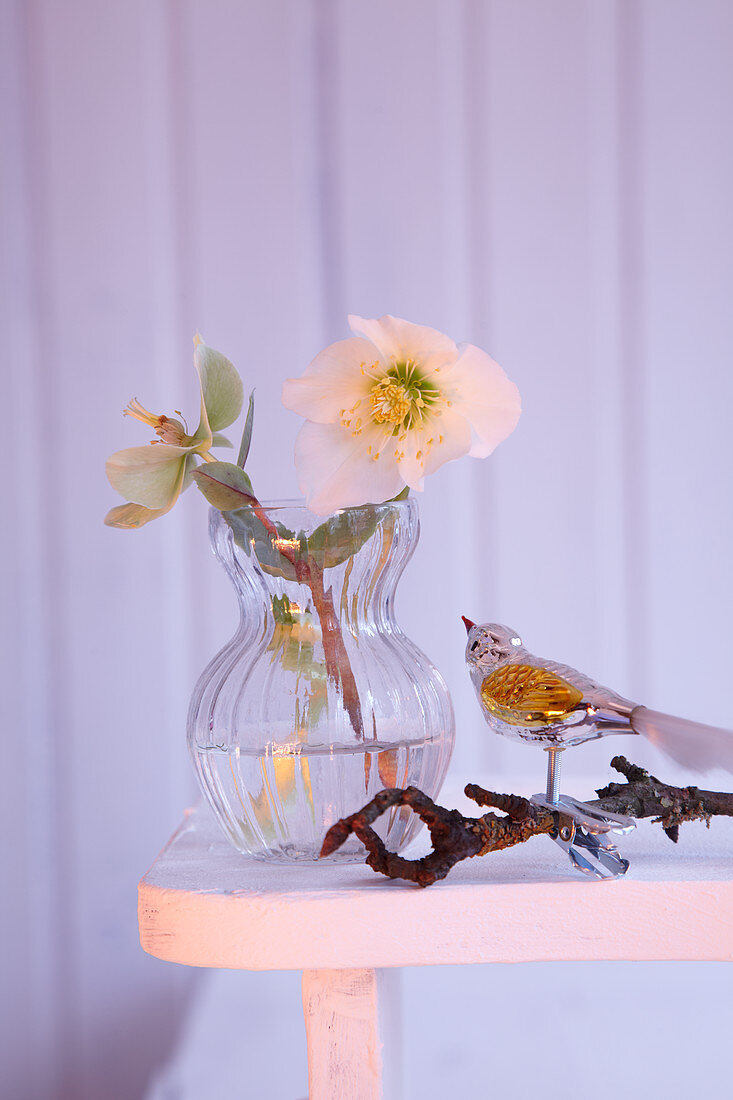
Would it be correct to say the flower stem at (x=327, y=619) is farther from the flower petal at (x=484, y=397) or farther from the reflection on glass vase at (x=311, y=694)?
the flower petal at (x=484, y=397)

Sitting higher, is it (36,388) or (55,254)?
(55,254)

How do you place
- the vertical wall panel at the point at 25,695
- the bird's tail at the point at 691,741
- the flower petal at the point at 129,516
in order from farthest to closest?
the vertical wall panel at the point at 25,695 → the flower petal at the point at 129,516 → the bird's tail at the point at 691,741

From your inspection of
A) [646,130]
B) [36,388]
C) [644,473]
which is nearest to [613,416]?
[644,473]

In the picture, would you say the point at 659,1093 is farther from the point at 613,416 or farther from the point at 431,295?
the point at 431,295

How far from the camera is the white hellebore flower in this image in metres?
0.43

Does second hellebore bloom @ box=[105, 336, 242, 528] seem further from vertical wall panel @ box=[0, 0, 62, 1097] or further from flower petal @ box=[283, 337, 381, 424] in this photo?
vertical wall panel @ box=[0, 0, 62, 1097]

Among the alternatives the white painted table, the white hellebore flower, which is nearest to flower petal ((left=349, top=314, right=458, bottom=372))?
the white hellebore flower

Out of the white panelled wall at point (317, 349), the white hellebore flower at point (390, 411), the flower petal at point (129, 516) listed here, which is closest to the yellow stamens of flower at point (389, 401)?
the white hellebore flower at point (390, 411)

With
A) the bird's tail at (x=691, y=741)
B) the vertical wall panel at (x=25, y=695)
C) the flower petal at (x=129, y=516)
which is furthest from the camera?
the vertical wall panel at (x=25, y=695)

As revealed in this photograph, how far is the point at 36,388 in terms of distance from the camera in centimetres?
92

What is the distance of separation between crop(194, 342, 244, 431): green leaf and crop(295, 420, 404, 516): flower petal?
55 mm

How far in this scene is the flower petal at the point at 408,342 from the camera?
0.42 metres

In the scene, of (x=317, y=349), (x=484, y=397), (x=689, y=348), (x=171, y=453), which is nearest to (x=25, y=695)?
(x=317, y=349)

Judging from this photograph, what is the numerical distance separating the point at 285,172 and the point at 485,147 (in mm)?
207
